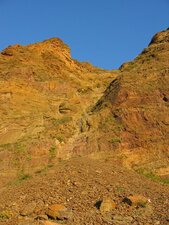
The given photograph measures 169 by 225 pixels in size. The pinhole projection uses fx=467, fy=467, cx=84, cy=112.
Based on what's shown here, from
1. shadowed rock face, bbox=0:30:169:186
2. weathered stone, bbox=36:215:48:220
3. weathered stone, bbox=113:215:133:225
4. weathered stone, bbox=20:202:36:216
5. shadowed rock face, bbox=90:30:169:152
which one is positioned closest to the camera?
weathered stone, bbox=113:215:133:225

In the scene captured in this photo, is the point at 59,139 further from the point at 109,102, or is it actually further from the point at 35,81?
the point at 35,81

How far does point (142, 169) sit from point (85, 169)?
2.34 meters

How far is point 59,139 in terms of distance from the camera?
2233 cm

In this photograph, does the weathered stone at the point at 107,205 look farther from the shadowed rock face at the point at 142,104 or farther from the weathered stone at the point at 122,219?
the shadowed rock face at the point at 142,104

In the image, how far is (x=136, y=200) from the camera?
1477 cm

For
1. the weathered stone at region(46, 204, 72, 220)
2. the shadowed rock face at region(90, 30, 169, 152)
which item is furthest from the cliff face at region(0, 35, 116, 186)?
the weathered stone at region(46, 204, 72, 220)

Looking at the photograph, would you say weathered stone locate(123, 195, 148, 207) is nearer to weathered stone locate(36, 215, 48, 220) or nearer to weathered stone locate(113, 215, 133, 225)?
weathered stone locate(113, 215, 133, 225)

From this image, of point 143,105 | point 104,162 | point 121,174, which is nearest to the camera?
point 121,174

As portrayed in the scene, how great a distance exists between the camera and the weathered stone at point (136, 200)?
48.1 feet

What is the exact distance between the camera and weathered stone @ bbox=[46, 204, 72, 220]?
14414 millimetres

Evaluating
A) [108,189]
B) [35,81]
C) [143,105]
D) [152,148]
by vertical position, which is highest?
[35,81]

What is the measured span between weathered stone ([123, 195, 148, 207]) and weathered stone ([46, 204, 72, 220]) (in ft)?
6.17

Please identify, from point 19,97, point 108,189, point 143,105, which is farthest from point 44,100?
point 108,189

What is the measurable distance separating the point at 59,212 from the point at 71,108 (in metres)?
12.3
